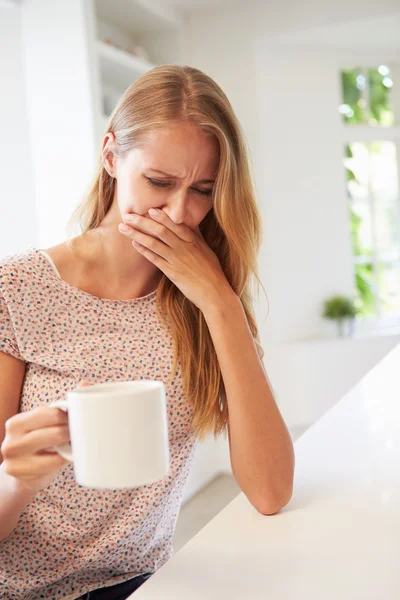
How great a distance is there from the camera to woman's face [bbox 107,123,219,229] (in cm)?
118

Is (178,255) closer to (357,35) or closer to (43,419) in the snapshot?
Result: (43,419)

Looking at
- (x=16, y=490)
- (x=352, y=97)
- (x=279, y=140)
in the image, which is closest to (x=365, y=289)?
(x=279, y=140)

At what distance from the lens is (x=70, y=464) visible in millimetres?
1160

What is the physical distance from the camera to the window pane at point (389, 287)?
202 inches

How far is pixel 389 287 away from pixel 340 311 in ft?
2.20

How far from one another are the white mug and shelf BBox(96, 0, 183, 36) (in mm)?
3469

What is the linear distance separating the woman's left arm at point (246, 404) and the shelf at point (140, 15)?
301cm

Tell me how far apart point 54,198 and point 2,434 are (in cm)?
238

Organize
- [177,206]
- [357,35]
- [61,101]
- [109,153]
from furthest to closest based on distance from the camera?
[357,35]
[61,101]
[109,153]
[177,206]

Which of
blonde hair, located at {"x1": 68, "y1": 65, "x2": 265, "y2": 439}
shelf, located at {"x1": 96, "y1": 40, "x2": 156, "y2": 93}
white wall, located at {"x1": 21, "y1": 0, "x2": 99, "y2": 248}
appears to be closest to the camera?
blonde hair, located at {"x1": 68, "y1": 65, "x2": 265, "y2": 439}

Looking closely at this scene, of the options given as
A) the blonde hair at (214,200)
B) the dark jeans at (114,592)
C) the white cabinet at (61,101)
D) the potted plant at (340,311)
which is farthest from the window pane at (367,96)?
the dark jeans at (114,592)

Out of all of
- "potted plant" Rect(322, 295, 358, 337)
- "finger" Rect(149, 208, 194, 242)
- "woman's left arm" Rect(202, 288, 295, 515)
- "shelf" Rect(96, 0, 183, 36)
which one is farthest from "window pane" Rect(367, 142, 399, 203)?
"woman's left arm" Rect(202, 288, 295, 515)

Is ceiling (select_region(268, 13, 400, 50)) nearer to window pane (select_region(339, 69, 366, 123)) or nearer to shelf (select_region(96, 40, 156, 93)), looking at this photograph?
window pane (select_region(339, 69, 366, 123))

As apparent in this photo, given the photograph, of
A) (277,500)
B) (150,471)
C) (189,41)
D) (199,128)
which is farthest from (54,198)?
(150,471)
